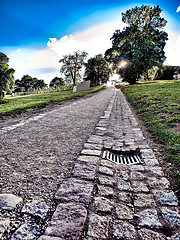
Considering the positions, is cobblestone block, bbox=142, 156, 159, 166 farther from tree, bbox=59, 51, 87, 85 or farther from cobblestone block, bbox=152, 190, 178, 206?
tree, bbox=59, 51, 87, 85

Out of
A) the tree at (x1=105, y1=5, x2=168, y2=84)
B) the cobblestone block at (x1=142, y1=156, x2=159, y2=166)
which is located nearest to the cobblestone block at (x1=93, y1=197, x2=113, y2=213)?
the cobblestone block at (x1=142, y1=156, x2=159, y2=166)

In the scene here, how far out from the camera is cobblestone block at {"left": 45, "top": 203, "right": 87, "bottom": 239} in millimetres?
1063

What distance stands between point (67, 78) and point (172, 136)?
37.1m

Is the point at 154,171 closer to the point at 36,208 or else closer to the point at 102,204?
the point at 102,204

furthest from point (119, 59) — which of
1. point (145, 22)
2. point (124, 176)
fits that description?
point (124, 176)

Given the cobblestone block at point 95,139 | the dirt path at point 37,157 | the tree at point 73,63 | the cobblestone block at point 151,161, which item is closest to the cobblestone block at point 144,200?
the cobblestone block at point 151,161

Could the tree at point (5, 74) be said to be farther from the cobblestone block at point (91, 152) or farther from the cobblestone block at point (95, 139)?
the cobblestone block at point (91, 152)

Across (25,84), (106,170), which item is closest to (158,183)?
(106,170)

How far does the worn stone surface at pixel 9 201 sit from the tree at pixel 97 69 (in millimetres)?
36404

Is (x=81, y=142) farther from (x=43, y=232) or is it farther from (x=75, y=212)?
(x=43, y=232)

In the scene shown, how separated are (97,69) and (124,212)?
3840cm

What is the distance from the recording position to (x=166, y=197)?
4.90ft

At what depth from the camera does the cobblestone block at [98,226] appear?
1.08 m

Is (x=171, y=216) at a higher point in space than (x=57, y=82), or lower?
lower
